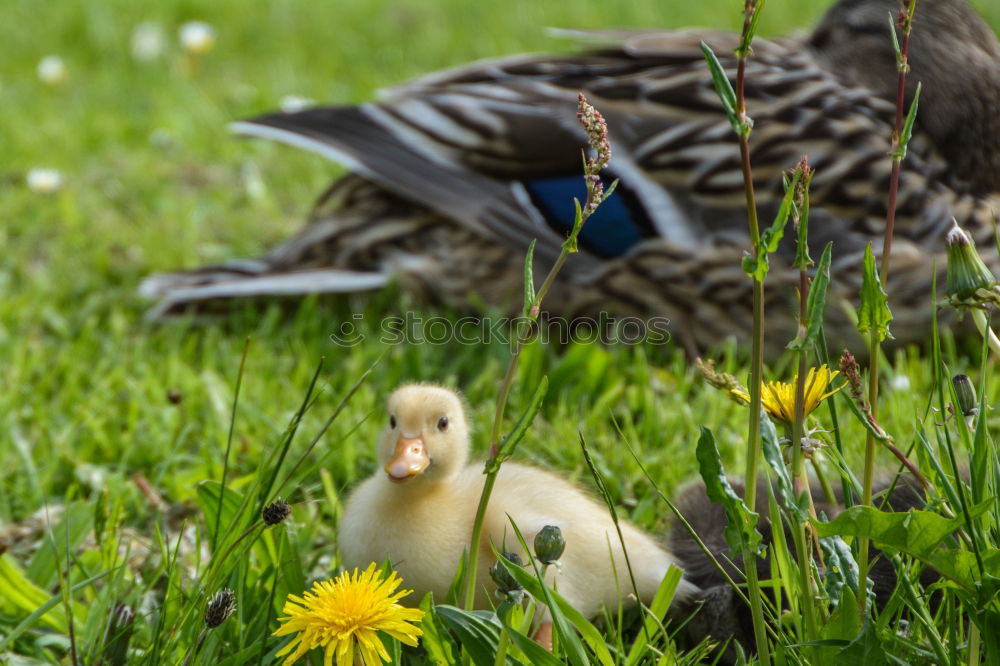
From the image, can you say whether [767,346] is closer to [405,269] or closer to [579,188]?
[579,188]

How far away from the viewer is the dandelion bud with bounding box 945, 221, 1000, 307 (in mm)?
1638

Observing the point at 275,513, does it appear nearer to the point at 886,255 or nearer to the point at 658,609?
the point at 658,609

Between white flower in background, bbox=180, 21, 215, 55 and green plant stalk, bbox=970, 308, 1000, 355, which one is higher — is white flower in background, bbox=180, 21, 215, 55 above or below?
above

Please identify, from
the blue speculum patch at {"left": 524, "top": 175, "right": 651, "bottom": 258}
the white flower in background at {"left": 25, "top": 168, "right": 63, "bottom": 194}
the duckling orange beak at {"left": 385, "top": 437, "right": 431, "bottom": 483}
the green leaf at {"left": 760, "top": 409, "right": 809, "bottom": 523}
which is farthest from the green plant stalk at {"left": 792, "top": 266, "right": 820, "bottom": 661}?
Result: the white flower in background at {"left": 25, "top": 168, "right": 63, "bottom": 194}

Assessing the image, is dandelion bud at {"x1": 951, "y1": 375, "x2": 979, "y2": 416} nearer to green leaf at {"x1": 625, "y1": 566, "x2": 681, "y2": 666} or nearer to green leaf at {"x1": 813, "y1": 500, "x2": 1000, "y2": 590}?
green leaf at {"x1": 813, "y1": 500, "x2": 1000, "y2": 590}

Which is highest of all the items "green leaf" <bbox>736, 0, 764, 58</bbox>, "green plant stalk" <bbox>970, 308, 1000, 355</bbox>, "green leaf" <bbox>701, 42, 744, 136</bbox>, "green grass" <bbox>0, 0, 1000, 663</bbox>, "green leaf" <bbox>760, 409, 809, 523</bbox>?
"green leaf" <bbox>736, 0, 764, 58</bbox>

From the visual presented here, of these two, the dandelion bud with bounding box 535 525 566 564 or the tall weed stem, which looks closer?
the tall weed stem

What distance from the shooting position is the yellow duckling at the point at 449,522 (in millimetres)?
2223

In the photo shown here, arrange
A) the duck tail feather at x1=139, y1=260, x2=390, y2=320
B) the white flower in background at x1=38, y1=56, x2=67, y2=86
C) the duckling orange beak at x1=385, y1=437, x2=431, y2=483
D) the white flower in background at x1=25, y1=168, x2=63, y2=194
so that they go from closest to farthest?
1. the duckling orange beak at x1=385, y1=437, x2=431, y2=483
2. the duck tail feather at x1=139, y1=260, x2=390, y2=320
3. the white flower in background at x1=25, y1=168, x2=63, y2=194
4. the white flower in background at x1=38, y1=56, x2=67, y2=86

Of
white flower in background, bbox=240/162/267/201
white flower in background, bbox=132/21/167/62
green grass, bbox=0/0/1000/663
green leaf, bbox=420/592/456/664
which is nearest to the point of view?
green leaf, bbox=420/592/456/664

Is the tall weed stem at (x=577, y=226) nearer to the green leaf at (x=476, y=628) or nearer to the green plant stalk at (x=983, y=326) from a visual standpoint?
the green leaf at (x=476, y=628)

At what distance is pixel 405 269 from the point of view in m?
4.17

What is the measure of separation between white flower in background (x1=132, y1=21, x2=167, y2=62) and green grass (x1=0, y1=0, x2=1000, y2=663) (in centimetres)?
7

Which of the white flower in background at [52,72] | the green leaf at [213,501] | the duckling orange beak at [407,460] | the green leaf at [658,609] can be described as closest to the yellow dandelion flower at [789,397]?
the green leaf at [658,609]
